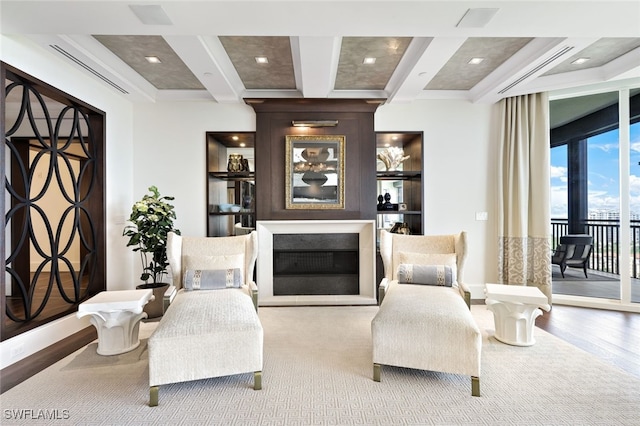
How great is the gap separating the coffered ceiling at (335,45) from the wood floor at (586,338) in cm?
264

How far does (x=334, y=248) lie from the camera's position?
4793 millimetres

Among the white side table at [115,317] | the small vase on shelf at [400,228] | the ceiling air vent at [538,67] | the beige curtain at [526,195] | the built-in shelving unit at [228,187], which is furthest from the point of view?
the small vase on shelf at [400,228]

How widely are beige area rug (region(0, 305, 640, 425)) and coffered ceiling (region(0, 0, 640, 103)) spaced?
8.08 feet

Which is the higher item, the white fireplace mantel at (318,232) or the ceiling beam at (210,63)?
the ceiling beam at (210,63)

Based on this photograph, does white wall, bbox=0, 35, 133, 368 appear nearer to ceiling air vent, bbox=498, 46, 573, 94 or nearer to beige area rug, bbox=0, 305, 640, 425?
beige area rug, bbox=0, 305, 640, 425

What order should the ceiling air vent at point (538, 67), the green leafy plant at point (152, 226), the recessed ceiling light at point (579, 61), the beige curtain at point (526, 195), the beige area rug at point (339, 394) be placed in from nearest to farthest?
1. the beige area rug at point (339, 394)
2. the ceiling air vent at point (538, 67)
3. the recessed ceiling light at point (579, 61)
4. the green leafy plant at point (152, 226)
5. the beige curtain at point (526, 195)

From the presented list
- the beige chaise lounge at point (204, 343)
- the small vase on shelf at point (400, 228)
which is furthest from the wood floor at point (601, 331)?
the beige chaise lounge at point (204, 343)

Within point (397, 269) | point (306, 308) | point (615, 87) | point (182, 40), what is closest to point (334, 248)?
point (306, 308)

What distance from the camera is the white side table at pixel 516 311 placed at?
2961 mm

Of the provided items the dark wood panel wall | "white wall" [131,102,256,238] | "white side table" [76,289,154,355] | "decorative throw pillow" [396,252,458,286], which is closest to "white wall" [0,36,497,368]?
"white wall" [131,102,256,238]

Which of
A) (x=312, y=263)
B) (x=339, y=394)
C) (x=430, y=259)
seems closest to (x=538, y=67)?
(x=430, y=259)

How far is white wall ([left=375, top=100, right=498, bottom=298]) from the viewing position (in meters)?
4.74

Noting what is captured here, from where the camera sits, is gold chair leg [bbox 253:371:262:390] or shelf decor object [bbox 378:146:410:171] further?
shelf decor object [bbox 378:146:410:171]

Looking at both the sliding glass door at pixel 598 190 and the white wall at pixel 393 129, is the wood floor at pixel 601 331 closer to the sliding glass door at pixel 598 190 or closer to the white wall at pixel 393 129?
the sliding glass door at pixel 598 190
